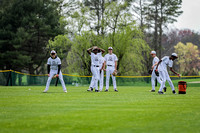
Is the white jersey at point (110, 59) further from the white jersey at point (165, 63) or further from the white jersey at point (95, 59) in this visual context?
the white jersey at point (165, 63)

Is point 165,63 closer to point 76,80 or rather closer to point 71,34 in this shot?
point 76,80

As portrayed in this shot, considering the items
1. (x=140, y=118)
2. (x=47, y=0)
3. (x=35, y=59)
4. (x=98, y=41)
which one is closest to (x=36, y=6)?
(x=47, y=0)

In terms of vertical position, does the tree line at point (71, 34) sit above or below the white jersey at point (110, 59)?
above

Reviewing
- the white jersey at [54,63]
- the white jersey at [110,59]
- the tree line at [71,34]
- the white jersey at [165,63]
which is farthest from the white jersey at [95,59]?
the tree line at [71,34]

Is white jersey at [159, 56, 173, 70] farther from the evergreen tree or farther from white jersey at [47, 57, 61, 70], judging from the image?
the evergreen tree

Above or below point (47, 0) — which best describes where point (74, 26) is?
below

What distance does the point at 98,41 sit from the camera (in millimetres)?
43062

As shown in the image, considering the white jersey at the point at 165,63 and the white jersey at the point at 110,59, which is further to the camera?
the white jersey at the point at 110,59

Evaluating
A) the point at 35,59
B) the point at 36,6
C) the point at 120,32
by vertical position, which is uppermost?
the point at 36,6

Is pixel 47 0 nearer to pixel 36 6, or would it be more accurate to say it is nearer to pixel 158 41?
pixel 36 6

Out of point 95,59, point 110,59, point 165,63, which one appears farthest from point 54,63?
point 165,63

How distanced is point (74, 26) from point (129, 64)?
8789 mm

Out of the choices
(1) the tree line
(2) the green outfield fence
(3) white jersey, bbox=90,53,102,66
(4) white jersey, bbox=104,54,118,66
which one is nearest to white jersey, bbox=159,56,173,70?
(3) white jersey, bbox=90,53,102,66

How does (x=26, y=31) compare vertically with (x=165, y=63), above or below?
above
